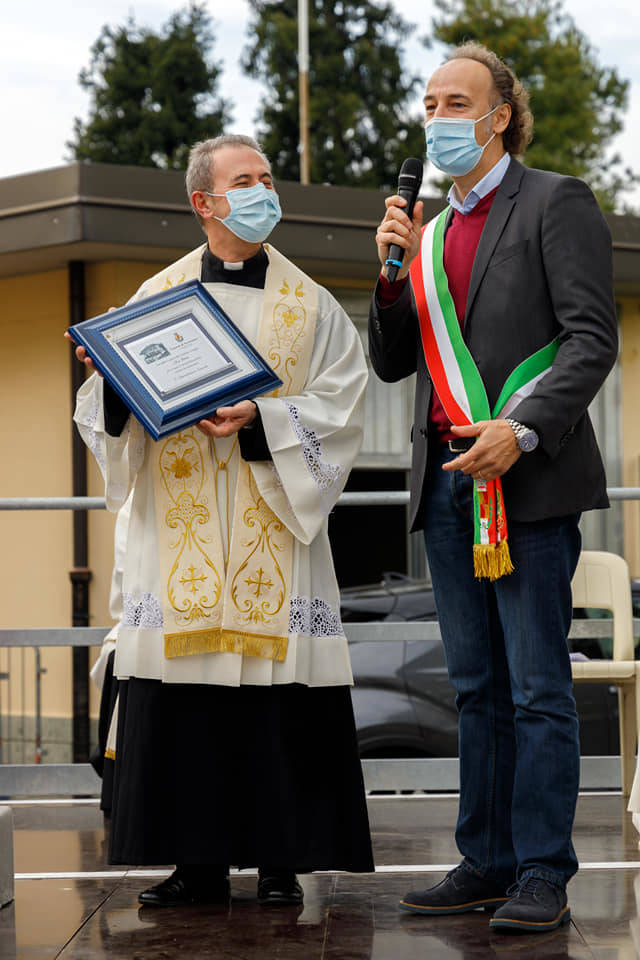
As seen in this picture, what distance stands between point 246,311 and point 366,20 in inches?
1004

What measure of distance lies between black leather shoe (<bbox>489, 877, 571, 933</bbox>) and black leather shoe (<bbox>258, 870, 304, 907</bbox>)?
0.61 metres

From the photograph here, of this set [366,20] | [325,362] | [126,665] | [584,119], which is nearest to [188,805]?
[126,665]

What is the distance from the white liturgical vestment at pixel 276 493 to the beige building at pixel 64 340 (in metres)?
6.36

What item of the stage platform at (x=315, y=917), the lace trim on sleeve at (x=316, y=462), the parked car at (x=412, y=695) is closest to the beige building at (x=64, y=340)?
the parked car at (x=412, y=695)

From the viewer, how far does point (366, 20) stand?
27812mm

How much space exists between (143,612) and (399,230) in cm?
122

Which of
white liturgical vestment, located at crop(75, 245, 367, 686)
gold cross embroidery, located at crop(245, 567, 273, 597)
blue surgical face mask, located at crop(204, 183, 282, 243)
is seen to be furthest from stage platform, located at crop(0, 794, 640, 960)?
blue surgical face mask, located at crop(204, 183, 282, 243)

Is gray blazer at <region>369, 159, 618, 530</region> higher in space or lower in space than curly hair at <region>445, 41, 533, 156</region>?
lower

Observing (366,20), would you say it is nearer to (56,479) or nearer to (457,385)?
(56,479)

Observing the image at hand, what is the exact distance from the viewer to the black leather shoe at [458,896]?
3371mm

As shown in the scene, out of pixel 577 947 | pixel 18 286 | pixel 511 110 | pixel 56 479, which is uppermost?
pixel 18 286

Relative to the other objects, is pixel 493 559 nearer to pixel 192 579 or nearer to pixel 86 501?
pixel 192 579

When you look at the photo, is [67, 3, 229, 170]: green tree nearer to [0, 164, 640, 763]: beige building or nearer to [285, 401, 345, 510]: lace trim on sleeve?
[0, 164, 640, 763]: beige building

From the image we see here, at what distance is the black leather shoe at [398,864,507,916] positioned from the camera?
337 centimetres
